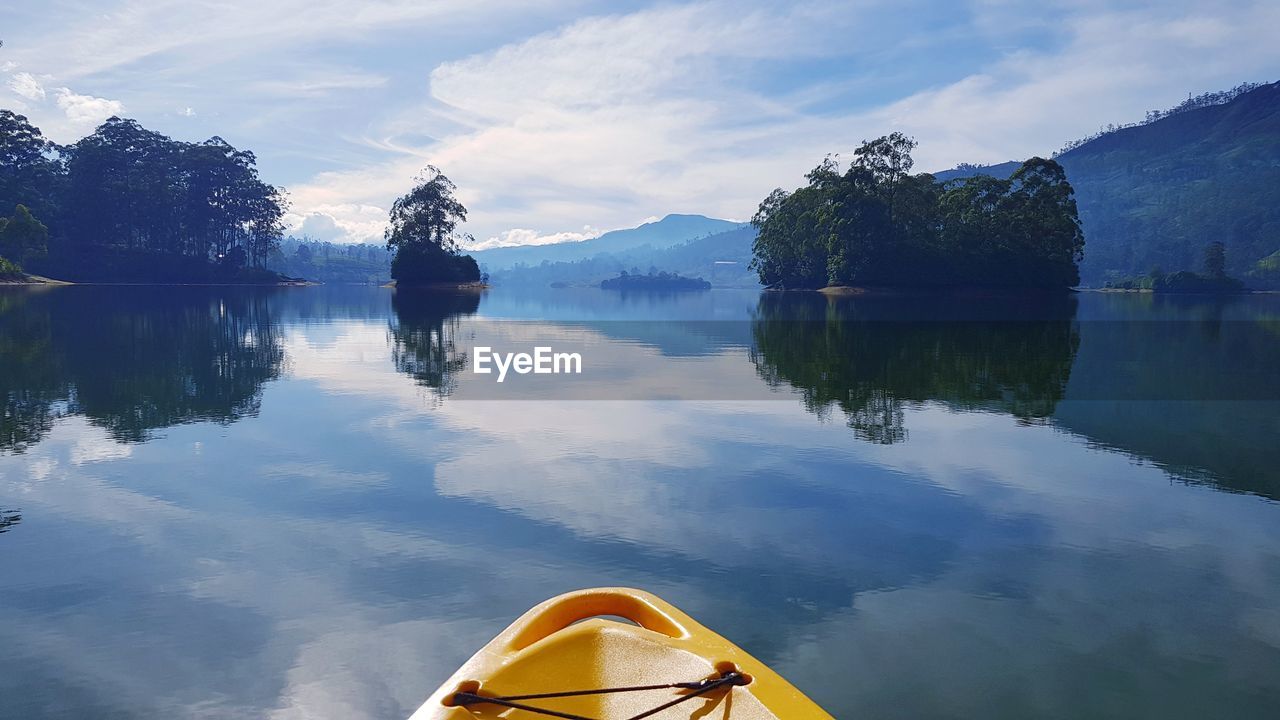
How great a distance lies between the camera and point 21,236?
9025 cm

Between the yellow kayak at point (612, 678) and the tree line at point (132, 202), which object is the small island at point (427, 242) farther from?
the yellow kayak at point (612, 678)

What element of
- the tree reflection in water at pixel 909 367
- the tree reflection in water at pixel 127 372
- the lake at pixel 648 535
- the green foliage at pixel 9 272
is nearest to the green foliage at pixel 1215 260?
the tree reflection in water at pixel 909 367

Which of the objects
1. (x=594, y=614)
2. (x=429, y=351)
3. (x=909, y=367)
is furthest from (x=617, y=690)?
(x=429, y=351)

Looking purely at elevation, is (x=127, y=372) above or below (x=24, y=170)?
below

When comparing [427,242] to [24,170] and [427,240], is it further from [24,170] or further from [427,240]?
[24,170]

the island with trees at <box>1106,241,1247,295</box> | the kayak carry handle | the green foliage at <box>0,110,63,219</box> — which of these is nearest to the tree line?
the green foliage at <box>0,110,63,219</box>

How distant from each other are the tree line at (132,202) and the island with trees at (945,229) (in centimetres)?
10474

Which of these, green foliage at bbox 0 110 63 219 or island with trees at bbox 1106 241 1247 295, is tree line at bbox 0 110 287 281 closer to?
green foliage at bbox 0 110 63 219

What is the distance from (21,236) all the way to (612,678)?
4493 inches

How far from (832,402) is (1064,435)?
5.42 m

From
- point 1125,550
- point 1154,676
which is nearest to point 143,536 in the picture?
point 1154,676

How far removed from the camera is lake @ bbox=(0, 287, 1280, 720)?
651 centimetres

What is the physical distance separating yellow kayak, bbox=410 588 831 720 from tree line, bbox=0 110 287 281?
12158 cm

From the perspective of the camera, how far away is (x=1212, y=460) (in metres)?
14.2
